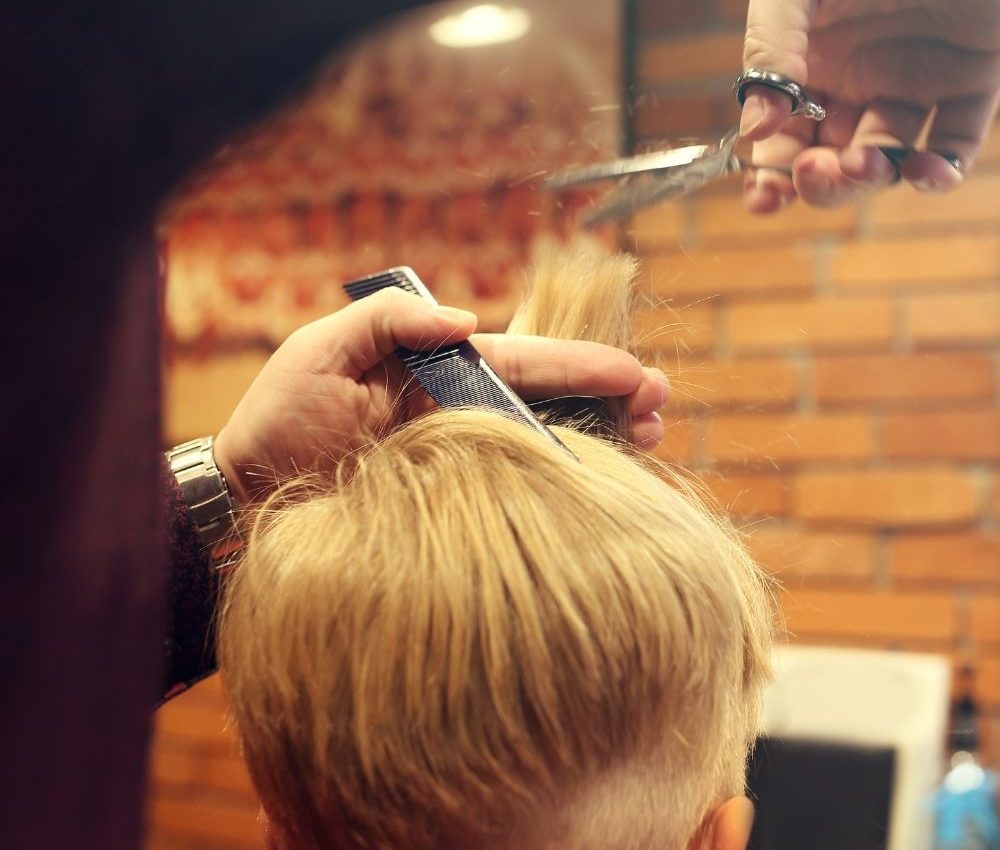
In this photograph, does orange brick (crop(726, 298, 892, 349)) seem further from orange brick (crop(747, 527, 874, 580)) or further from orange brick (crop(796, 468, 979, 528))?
orange brick (crop(747, 527, 874, 580))

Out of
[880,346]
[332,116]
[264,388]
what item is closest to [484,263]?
[332,116]

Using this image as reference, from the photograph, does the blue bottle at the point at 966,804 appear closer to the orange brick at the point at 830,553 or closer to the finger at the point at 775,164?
the orange brick at the point at 830,553

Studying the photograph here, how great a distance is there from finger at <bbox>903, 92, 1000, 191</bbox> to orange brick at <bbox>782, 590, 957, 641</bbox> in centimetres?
127

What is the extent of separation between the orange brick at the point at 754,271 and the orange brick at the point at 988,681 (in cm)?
72

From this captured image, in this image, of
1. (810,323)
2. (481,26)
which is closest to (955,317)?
(810,323)

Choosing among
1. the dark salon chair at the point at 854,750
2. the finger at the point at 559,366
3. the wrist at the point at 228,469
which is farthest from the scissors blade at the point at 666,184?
the dark salon chair at the point at 854,750

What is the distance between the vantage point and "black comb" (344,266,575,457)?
26.2 inches

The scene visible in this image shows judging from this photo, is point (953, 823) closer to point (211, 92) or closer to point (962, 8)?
point (962, 8)

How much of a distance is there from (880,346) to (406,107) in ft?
3.27

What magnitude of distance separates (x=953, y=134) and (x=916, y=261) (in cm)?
130

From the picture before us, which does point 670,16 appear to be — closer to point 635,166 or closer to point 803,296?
point 803,296

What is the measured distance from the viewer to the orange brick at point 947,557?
1832 mm

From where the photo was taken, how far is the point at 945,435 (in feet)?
6.03

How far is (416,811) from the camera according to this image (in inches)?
22.2
